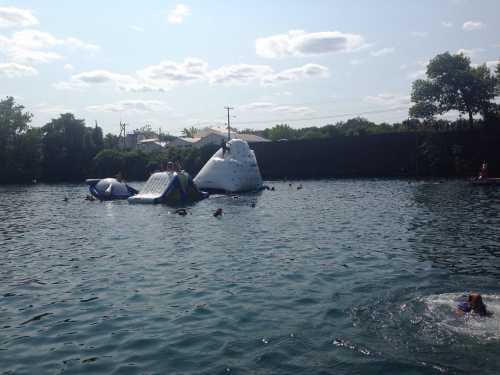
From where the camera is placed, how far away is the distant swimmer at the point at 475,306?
1231 cm

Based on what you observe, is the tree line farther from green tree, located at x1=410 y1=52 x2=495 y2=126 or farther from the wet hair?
the wet hair

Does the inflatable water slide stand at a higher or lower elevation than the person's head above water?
higher

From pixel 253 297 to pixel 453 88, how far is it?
65681mm

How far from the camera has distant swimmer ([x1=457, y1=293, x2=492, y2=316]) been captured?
12.3 metres

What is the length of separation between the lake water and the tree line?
46.4 m

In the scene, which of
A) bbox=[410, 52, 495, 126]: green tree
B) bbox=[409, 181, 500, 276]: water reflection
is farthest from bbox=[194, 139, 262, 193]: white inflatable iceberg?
bbox=[410, 52, 495, 126]: green tree

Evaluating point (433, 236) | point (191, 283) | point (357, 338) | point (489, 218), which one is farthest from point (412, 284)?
point (489, 218)

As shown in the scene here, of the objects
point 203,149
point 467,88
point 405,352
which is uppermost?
point 467,88

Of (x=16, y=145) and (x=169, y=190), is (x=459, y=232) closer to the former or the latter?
(x=169, y=190)

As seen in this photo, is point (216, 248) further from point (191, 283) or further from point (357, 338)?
point (357, 338)

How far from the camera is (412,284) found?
1544cm

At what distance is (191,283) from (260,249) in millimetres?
6111

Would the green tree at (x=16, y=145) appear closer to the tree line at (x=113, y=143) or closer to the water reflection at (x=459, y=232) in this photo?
the tree line at (x=113, y=143)

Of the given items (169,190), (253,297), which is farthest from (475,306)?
(169,190)
